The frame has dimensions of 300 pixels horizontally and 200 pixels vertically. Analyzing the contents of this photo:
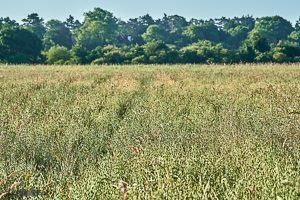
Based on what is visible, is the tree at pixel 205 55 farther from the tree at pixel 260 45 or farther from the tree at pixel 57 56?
the tree at pixel 57 56

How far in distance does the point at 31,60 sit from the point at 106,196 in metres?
43.3

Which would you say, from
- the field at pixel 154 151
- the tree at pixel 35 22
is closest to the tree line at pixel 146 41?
the tree at pixel 35 22

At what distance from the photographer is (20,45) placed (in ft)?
154

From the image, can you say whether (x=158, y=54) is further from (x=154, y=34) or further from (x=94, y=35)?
(x=154, y=34)

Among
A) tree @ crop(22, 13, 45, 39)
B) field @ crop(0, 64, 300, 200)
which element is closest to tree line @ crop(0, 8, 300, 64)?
tree @ crop(22, 13, 45, 39)

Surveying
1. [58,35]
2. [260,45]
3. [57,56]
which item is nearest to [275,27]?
[58,35]

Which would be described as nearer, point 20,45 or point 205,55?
point 205,55

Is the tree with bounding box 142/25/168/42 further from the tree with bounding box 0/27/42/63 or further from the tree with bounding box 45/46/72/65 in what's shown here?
the tree with bounding box 45/46/72/65

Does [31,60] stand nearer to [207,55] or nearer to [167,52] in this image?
[167,52]

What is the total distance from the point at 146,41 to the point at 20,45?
3832cm

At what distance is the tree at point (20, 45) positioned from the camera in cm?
4506

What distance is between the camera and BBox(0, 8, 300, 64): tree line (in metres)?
42.7

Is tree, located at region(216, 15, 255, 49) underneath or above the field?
above

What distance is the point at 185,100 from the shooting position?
9109 millimetres
